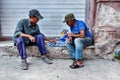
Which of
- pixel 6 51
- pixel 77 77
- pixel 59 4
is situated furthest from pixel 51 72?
pixel 59 4

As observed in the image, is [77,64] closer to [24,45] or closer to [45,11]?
[24,45]

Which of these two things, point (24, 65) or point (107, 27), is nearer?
point (24, 65)

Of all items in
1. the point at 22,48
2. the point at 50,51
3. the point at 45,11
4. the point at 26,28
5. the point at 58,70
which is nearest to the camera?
the point at 58,70

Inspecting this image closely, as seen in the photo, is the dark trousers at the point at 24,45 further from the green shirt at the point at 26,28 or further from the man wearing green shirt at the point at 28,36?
the green shirt at the point at 26,28

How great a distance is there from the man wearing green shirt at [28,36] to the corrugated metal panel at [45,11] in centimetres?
85

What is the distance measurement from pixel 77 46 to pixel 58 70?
570 millimetres

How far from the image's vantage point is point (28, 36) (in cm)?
506

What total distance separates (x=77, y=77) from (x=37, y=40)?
111 centimetres

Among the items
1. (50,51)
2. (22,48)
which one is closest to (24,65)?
(22,48)

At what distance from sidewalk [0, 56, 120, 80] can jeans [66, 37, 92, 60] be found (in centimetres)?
20

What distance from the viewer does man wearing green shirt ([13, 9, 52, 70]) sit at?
509 cm

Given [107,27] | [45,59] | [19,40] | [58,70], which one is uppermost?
[107,27]

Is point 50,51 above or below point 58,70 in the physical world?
above

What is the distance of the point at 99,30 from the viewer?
541 centimetres
